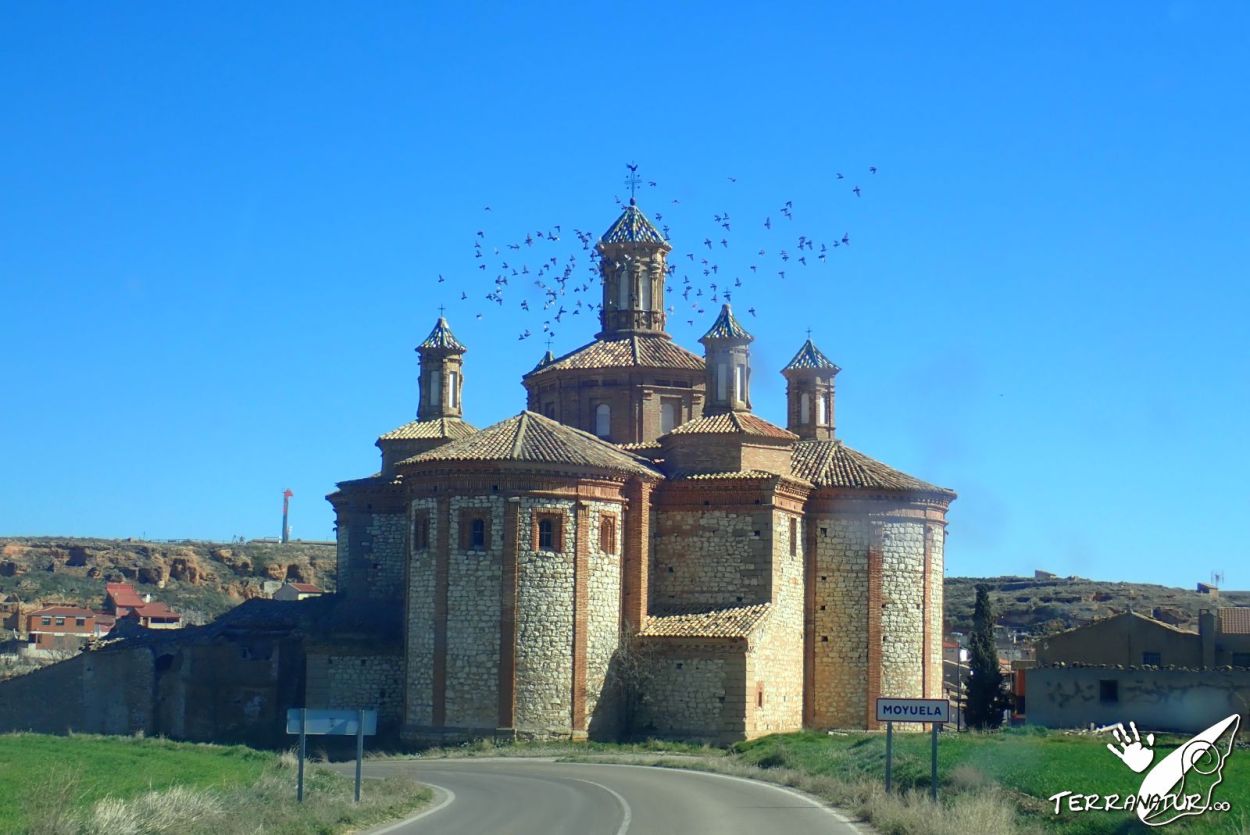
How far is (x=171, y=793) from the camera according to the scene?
84.7ft

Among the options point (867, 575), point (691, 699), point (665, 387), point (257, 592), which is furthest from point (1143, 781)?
point (257, 592)

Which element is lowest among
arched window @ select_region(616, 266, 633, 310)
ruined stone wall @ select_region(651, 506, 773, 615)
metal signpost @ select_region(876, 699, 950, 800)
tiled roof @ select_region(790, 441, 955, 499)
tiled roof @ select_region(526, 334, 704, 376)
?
metal signpost @ select_region(876, 699, 950, 800)

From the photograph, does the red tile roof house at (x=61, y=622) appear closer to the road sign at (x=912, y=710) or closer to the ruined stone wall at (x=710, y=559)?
the ruined stone wall at (x=710, y=559)

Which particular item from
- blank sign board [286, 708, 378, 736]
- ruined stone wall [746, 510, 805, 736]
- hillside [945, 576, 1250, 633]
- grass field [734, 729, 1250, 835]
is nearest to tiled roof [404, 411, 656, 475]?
ruined stone wall [746, 510, 805, 736]

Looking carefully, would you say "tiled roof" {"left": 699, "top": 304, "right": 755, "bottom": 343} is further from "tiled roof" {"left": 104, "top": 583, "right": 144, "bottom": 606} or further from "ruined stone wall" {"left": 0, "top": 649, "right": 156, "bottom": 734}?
"tiled roof" {"left": 104, "top": 583, "right": 144, "bottom": 606}

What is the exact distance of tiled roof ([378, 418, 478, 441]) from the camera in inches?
2181

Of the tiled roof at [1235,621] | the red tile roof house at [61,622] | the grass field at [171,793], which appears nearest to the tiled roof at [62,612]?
the red tile roof house at [61,622]

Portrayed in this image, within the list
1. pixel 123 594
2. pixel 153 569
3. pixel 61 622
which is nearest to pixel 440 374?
pixel 61 622

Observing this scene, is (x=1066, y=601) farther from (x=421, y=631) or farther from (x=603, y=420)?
(x=421, y=631)

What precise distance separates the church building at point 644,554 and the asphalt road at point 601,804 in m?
6.13

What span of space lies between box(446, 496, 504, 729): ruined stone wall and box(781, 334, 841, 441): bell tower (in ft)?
49.4

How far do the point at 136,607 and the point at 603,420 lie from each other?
52893 mm

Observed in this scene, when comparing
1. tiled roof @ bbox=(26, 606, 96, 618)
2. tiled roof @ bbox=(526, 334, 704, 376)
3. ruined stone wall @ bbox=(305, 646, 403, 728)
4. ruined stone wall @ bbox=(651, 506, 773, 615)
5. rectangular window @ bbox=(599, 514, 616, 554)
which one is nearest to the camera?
rectangular window @ bbox=(599, 514, 616, 554)

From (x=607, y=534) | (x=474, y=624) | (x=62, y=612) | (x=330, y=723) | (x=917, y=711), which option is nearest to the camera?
(x=917, y=711)
